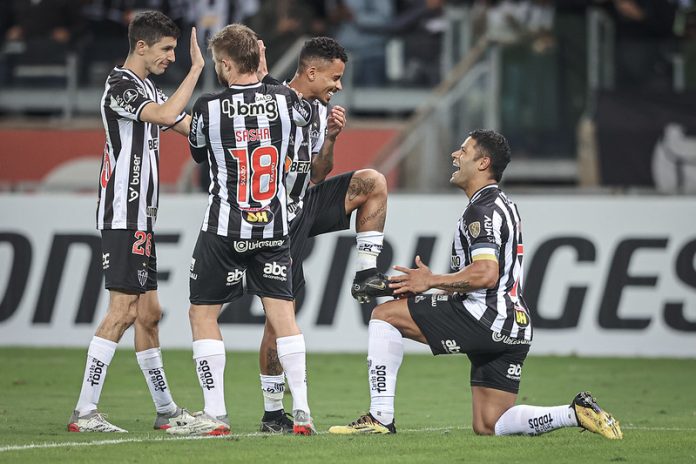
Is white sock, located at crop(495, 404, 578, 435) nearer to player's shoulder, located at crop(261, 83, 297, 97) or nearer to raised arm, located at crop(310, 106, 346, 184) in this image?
raised arm, located at crop(310, 106, 346, 184)

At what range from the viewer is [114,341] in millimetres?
8609

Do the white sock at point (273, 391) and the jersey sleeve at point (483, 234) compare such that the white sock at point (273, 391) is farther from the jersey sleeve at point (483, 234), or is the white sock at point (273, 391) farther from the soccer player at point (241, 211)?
the jersey sleeve at point (483, 234)

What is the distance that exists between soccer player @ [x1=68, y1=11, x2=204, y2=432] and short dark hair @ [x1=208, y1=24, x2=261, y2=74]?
866 millimetres

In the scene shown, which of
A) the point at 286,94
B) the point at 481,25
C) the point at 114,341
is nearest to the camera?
the point at 286,94

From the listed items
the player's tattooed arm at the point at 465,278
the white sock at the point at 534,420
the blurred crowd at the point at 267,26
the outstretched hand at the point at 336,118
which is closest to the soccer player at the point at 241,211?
the outstretched hand at the point at 336,118

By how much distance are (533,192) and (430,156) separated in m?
2.00

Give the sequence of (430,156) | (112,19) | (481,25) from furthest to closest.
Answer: (112,19)
(481,25)
(430,156)

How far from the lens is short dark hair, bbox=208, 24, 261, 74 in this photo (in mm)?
7766

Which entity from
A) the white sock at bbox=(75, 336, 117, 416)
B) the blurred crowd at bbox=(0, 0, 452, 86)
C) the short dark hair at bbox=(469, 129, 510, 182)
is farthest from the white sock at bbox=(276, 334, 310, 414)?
the blurred crowd at bbox=(0, 0, 452, 86)

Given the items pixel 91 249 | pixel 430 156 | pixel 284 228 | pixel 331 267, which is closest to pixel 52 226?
pixel 91 249

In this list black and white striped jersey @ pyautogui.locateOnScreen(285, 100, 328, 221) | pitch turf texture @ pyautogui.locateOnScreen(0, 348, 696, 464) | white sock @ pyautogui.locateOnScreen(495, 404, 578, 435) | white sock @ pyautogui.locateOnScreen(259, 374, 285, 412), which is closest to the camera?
pitch turf texture @ pyautogui.locateOnScreen(0, 348, 696, 464)

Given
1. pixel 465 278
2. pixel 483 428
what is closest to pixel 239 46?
pixel 465 278

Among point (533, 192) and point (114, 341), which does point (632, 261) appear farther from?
point (114, 341)

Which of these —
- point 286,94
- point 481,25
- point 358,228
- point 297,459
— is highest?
point 481,25
